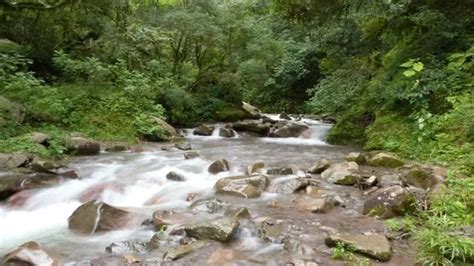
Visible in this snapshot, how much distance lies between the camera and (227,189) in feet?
19.9

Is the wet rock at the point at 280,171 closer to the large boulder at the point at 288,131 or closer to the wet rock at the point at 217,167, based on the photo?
the wet rock at the point at 217,167

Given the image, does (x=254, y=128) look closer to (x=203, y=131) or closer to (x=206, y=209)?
(x=203, y=131)

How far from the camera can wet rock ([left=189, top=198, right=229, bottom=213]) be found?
207 inches

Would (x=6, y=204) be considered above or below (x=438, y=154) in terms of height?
below

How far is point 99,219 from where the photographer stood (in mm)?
4773

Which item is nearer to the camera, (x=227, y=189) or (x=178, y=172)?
(x=227, y=189)

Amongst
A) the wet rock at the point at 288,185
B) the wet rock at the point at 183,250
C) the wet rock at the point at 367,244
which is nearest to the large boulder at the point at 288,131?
the wet rock at the point at 288,185

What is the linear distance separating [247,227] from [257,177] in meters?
1.80

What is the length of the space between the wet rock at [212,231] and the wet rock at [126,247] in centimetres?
51

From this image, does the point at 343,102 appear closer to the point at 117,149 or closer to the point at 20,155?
the point at 117,149

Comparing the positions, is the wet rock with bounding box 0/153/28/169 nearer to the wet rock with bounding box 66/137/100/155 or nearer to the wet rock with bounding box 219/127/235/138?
the wet rock with bounding box 66/137/100/155

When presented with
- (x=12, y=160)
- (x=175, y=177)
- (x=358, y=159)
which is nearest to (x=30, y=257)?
(x=175, y=177)

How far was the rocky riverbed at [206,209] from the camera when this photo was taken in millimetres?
4027

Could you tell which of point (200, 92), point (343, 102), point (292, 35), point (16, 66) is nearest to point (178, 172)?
point (343, 102)
